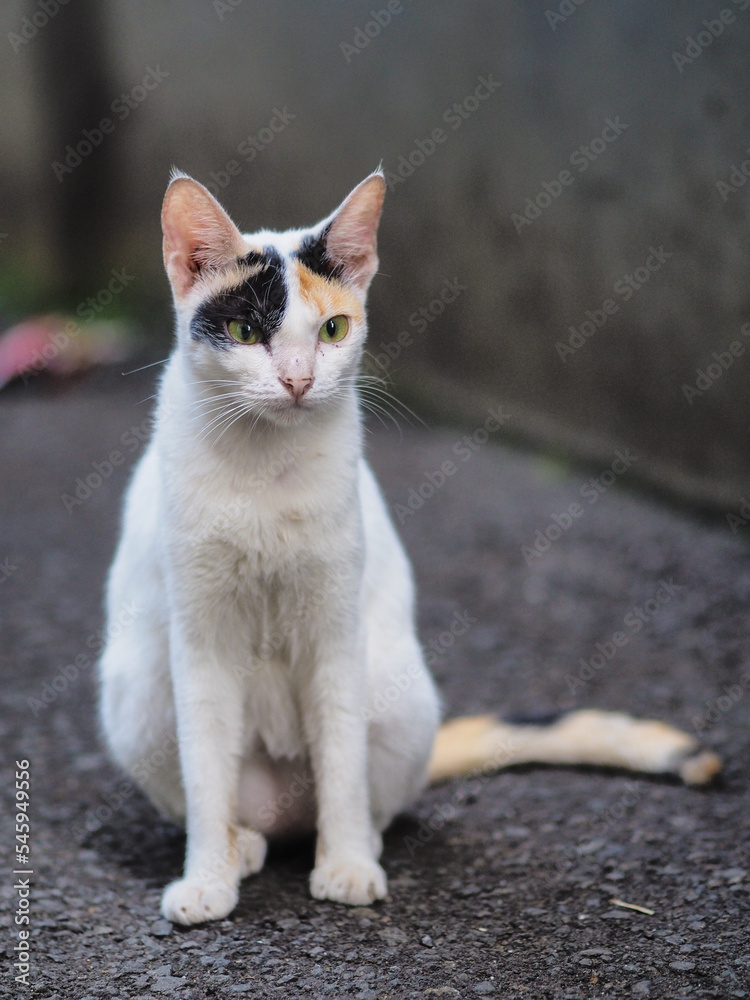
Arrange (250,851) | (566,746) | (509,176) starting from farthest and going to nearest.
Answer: (509,176)
(566,746)
(250,851)

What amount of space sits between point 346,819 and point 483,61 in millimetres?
5681

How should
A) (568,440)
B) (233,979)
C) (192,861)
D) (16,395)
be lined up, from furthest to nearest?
(16,395), (568,440), (192,861), (233,979)

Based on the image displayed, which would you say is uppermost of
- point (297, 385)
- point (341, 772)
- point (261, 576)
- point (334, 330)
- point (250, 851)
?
point (334, 330)

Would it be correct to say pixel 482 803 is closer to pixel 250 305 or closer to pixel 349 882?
pixel 349 882

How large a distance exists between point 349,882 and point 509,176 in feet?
17.5

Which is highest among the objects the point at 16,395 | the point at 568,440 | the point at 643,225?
the point at 643,225

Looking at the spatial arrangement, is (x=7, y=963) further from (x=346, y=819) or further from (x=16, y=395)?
(x=16, y=395)

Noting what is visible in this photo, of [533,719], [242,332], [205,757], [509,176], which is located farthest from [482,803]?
[509,176]

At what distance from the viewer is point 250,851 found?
9.66 ft

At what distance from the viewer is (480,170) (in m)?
7.14

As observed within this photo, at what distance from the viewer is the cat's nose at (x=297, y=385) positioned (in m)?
2.45

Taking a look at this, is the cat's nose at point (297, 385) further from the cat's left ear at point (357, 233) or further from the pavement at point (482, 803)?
the pavement at point (482, 803)

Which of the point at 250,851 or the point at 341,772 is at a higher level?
the point at 341,772

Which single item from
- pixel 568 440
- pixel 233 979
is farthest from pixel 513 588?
pixel 233 979
